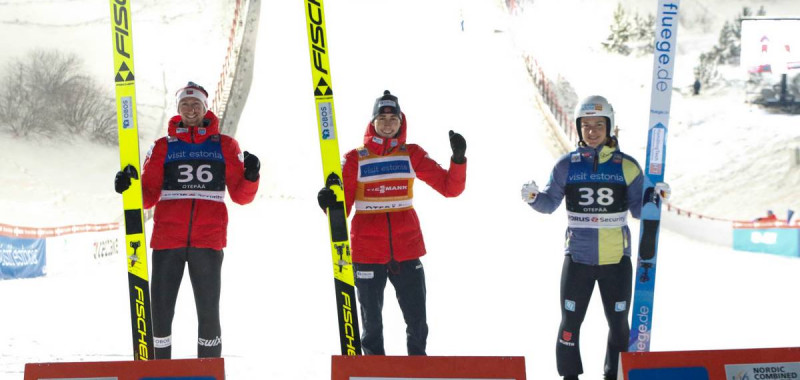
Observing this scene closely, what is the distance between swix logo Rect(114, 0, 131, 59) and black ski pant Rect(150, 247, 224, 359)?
114cm

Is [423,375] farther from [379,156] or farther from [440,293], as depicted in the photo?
[440,293]

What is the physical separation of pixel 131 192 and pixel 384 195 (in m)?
1.31

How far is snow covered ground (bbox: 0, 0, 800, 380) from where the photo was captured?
6445 millimetres

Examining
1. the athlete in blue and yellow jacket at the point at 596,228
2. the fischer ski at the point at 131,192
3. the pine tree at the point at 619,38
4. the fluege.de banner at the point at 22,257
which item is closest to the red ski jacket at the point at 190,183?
the fischer ski at the point at 131,192

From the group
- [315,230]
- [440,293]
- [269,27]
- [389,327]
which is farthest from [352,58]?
[389,327]

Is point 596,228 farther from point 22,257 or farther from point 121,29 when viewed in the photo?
point 22,257

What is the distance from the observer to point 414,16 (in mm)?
30547

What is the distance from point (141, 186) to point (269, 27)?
26134 millimetres

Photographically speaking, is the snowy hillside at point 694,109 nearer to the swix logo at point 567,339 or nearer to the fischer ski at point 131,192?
the fischer ski at point 131,192

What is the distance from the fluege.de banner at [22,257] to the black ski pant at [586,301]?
9.92m

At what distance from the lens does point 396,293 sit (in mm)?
4273

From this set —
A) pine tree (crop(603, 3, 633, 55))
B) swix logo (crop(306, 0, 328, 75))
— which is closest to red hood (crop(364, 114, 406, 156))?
swix logo (crop(306, 0, 328, 75))

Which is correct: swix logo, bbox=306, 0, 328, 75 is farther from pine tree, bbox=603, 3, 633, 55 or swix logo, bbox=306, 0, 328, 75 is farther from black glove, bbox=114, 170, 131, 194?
pine tree, bbox=603, 3, 633, 55

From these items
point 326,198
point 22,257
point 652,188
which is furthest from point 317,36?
point 22,257
